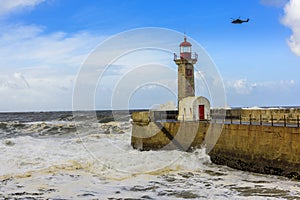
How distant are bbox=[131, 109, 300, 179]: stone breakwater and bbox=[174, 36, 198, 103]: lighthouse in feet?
11.5

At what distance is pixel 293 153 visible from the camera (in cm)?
1068

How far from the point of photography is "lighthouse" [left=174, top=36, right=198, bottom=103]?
2205 centimetres

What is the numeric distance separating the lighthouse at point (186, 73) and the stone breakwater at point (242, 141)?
11.5ft

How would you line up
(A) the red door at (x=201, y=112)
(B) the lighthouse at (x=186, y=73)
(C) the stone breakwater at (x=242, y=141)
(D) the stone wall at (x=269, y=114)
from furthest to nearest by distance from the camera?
(B) the lighthouse at (x=186, y=73) → (A) the red door at (x=201, y=112) → (D) the stone wall at (x=269, y=114) → (C) the stone breakwater at (x=242, y=141)

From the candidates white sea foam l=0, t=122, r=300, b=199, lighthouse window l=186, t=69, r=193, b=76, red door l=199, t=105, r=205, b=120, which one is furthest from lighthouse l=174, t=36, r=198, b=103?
white sea foam l=0, t=122, r=300, b=199

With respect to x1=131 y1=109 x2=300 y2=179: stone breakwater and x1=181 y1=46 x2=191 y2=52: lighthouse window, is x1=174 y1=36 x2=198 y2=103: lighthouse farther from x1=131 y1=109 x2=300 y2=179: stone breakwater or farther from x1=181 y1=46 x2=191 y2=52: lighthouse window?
x1=131 y1=109 x2=300 y2=179: stone breakwater

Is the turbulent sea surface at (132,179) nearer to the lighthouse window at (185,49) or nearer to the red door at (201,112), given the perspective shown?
the red door at (201,112)

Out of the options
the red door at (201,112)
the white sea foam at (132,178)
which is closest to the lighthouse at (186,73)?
the red door at (201,112)

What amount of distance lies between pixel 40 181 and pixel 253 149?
23.4 feet

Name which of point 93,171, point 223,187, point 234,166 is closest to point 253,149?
point 234,166

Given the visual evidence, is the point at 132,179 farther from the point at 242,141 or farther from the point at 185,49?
the point at 185,49

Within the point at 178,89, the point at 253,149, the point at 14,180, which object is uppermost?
the point at 178,89

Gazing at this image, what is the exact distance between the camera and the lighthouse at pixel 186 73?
22.0 metres

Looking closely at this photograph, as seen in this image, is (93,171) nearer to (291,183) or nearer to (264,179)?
(264,179)
